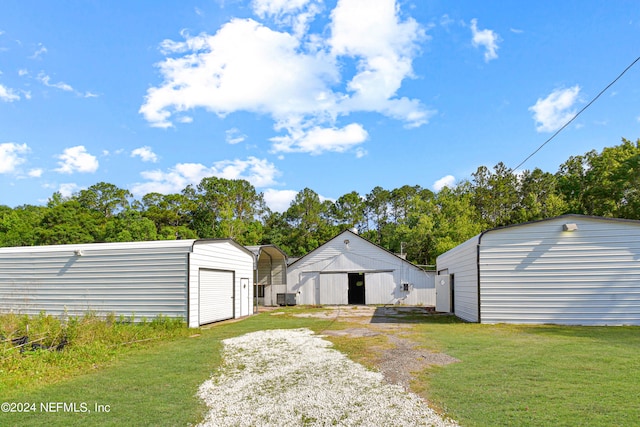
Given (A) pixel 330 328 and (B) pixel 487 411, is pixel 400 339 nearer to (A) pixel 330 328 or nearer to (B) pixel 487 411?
(A) pixel 330 328

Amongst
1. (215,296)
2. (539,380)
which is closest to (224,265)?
(215,296)

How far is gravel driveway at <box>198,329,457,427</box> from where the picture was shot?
468cm

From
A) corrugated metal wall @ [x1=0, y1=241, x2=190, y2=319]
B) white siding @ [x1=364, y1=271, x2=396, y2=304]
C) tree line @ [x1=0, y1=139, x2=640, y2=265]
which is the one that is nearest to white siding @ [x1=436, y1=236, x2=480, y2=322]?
white siding @ [x1=364, y1=271, x2=396, y2=304]

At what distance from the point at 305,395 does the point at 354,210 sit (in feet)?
169

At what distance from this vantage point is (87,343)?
920cm

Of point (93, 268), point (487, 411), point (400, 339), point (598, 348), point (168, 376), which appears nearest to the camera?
point (487, 411)

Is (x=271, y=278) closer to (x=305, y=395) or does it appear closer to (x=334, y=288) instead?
(x=334, y=288)

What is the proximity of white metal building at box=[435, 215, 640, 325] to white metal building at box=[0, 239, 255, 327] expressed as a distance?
9926 millimetres

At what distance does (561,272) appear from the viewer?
44.0 ft

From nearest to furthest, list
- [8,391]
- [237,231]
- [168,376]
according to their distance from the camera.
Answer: [8,391] → [168,376] → [237,231]

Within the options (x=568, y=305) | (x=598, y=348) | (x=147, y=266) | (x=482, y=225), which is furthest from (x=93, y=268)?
(x=482, y=225)

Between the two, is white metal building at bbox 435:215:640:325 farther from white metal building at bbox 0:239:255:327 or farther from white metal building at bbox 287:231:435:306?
white metal building at bbox 287:231:435:306

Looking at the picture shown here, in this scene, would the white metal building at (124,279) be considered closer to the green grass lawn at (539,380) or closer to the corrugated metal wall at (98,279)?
the corrugated metal wall at (98,279)

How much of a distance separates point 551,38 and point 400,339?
10274mm
